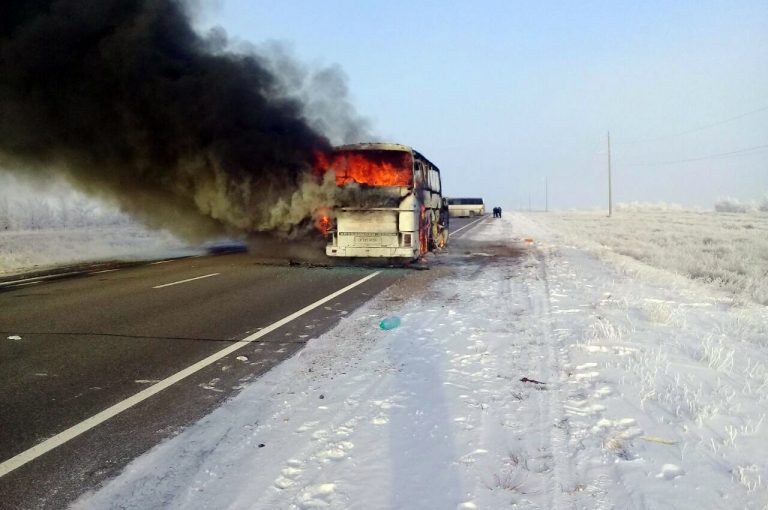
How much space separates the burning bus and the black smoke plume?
1464 millimetres

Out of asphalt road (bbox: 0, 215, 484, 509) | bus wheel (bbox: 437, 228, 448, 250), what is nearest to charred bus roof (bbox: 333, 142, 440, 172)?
asphalt road (bbox: 0, 215, 484, 509)

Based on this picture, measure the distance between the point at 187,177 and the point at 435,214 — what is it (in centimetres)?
777

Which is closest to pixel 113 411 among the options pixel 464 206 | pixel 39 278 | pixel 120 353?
pixel 120 353

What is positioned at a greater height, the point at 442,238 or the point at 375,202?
the point at 375,202

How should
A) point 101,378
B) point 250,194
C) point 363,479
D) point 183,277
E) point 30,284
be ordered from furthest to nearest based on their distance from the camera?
point 250,194
point 183,277
point 30,284
point 101,378
point 363,479

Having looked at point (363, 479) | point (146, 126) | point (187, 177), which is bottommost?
point (363, 479)

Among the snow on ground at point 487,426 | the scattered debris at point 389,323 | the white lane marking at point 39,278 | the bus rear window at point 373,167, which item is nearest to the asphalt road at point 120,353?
the snow on ground at point 487,426

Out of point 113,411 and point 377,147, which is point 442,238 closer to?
point 377,147

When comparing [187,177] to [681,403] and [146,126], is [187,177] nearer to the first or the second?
[146,126]

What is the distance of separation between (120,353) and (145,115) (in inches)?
457

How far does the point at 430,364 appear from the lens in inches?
195

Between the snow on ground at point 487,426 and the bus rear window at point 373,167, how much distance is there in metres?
6.52

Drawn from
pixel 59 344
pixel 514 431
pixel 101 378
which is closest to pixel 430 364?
pixel 514 431

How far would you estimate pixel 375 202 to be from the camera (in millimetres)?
12141
